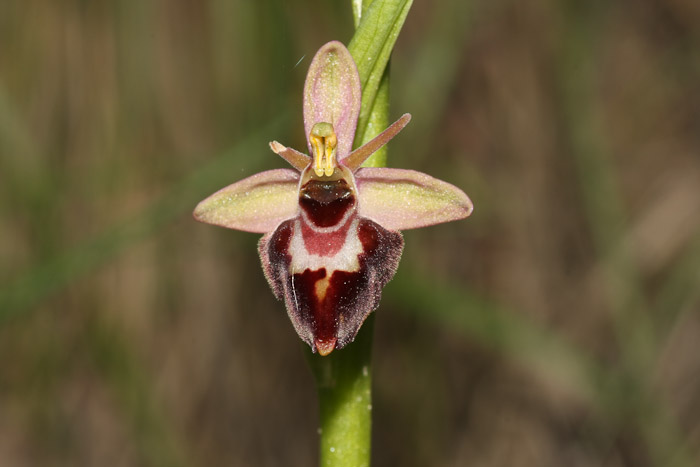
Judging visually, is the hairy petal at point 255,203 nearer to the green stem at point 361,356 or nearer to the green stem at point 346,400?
the green stem at point 361,356

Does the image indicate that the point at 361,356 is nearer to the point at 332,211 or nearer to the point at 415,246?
the point at 332,211

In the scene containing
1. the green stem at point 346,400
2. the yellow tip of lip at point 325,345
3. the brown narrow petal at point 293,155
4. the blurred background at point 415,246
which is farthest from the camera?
the blurred background at point 415,246

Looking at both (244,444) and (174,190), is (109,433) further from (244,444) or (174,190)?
(174,190)

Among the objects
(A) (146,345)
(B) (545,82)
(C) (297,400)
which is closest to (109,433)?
(A) (146,345)

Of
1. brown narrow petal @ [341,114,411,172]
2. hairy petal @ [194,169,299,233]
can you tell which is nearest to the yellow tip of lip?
hairy petal @ [194,169,299,233]

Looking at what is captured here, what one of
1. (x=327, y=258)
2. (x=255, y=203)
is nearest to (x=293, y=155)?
(x=255, y=203)

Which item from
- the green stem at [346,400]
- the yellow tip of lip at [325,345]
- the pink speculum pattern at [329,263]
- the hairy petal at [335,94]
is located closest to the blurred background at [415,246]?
the green stem at [346,400]
